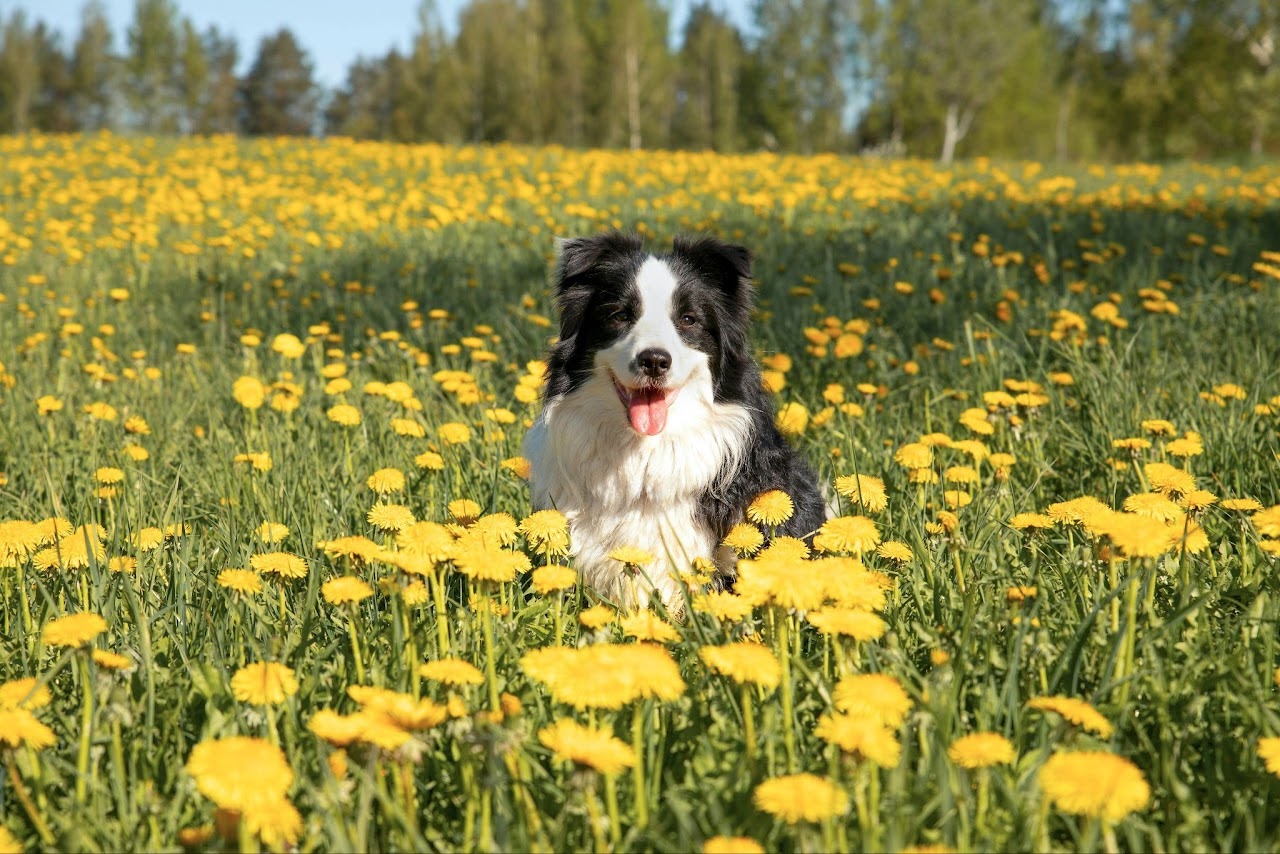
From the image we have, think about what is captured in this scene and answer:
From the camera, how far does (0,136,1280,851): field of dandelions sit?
4.19 feet

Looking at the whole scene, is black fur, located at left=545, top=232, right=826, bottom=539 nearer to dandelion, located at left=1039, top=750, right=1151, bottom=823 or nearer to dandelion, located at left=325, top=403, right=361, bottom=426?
dandelion, located at left=325, top=403, right=361, bottom=426

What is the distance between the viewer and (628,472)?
114 inches

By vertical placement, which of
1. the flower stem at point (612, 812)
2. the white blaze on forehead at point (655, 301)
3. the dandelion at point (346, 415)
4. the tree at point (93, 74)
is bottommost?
the flower stem at point (612, 812)

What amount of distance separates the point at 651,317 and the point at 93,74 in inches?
2597

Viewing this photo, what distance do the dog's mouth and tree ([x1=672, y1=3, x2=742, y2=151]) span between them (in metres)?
46.3

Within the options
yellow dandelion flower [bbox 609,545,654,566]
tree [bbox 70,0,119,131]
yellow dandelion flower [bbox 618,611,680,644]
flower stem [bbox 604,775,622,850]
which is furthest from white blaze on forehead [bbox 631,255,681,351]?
tree [bbox 70,0,119,131]

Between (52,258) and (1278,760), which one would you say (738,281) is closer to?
(1278,760)

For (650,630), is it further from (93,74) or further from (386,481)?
(93,74)

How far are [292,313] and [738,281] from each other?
12.9ft

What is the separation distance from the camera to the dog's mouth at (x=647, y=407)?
9.27 ft

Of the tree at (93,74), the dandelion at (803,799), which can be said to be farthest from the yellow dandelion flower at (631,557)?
the tree at (93,74)

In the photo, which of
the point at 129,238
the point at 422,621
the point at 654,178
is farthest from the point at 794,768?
Answer: the point at 654,178

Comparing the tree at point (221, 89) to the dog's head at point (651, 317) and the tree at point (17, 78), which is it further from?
the dog's head at point (651, 317)

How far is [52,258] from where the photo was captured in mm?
Answer: 7695
